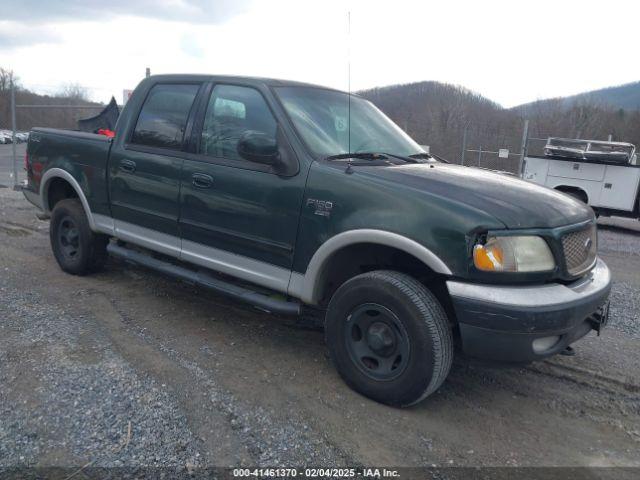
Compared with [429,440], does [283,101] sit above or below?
above

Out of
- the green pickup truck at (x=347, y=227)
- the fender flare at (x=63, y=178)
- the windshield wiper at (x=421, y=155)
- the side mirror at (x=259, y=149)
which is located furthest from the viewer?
the fender flare at (x=63, y=178)

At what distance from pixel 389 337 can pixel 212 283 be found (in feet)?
5.11

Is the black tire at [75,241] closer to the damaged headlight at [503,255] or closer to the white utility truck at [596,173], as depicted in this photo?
the damaged headlight at [503,255]

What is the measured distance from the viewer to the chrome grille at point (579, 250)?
10.0 feet

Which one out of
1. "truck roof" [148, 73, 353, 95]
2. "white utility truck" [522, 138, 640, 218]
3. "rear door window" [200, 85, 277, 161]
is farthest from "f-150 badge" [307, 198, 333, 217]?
"white utility truck" [522, 138, 640, 218]

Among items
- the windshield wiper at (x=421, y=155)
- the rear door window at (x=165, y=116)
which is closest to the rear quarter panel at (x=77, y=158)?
the rear door window at (x=165, y=116)

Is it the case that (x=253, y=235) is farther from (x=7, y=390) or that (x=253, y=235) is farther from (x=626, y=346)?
(x=626, y=346)

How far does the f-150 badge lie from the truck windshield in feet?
1.25

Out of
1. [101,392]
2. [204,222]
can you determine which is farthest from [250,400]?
[204,222]

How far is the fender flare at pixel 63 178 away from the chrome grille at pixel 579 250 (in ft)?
13.6

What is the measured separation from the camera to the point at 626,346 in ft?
14.2

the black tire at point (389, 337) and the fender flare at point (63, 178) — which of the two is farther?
the fender flare at point (63, 178)

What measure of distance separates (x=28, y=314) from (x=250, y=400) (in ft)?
7.90

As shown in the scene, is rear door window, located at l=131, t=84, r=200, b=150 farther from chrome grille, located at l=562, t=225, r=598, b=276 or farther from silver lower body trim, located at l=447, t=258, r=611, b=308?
chrome grille, located at l=562, t=225, r=598, b=276
